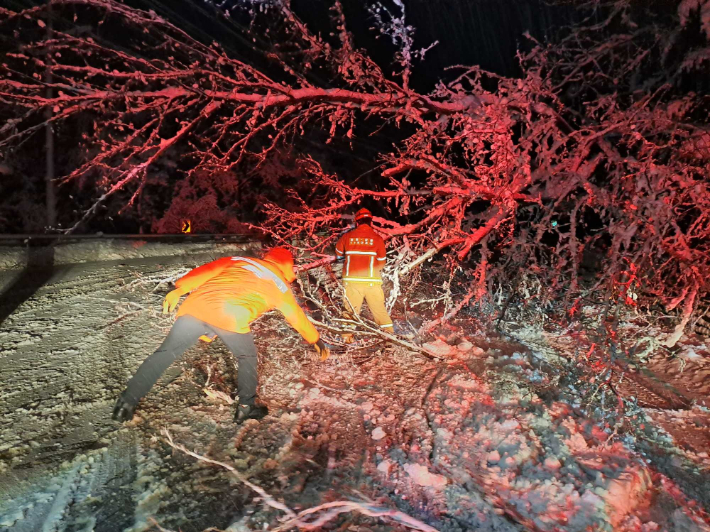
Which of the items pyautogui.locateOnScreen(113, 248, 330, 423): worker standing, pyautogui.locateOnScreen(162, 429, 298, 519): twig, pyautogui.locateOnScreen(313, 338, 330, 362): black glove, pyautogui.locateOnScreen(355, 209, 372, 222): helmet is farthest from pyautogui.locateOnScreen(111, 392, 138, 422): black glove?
pyautogui.locateOnScreen(355, 209, 372, 222): helmet

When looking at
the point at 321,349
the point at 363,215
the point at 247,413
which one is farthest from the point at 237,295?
the point at 363,215

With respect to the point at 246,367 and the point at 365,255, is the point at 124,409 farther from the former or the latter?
the point at 365,255

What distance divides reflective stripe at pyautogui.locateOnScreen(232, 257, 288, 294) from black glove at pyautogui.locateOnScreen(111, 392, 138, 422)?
1.33m

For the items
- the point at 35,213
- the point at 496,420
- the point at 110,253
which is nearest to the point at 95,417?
the point at 496,420

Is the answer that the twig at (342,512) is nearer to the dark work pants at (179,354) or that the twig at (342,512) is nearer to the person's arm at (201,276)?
the dark work pants at (179,354)

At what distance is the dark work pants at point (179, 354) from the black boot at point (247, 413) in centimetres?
4

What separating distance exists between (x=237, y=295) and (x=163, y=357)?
29.5 inches

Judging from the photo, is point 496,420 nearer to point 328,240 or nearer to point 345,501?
point 345,501

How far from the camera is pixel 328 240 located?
5.93 metres

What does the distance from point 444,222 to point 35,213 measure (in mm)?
19087

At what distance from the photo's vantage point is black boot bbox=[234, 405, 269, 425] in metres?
3.55

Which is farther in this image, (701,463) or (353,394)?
(353,394)

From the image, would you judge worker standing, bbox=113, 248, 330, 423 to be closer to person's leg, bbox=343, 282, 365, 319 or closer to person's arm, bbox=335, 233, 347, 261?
person's leg, bbox=343, 282, 365, 319

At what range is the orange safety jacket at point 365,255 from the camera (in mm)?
5723
